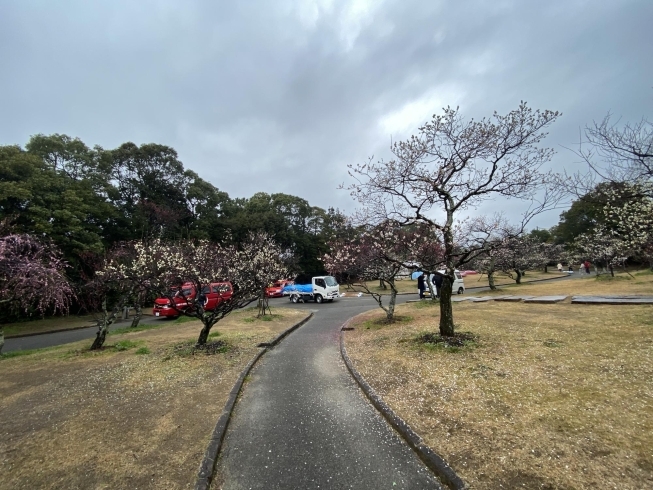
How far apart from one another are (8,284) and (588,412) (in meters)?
12.0

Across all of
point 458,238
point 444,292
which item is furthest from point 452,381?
point 458,238

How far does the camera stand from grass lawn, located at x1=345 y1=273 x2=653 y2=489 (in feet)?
8.87

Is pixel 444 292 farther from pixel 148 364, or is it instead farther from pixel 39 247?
pixel 39 247

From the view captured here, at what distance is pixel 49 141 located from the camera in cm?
2169

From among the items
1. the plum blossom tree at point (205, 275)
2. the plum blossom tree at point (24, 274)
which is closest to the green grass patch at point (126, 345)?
the plum blossom tree at point (205, 275)

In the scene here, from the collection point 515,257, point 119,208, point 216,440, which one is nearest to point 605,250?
point 515,257

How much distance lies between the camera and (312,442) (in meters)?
3.52

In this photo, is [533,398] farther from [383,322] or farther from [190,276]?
[190,276]

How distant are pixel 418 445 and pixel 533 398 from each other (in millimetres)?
1947

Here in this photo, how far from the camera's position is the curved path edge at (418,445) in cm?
269

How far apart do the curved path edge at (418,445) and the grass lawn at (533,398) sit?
0.31ft

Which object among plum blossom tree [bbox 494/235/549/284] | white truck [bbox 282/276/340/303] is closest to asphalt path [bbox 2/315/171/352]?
white truck [bbox 282/276/340/303]

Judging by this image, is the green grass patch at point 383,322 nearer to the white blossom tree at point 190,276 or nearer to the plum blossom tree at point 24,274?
the white blossom tree at point 190,276

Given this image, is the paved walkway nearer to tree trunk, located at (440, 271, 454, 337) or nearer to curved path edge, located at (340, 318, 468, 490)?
Result: curved path edge, located at (340, 318, 468, 490)
